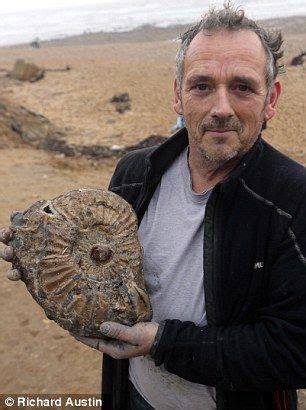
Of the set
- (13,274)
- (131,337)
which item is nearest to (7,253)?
(13,274)

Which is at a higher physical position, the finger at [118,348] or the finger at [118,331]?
the finger at [118,331]

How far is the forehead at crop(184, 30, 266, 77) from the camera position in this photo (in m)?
1.88

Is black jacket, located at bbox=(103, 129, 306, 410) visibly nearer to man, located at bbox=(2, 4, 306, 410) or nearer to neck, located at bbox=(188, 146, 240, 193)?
man, located at bbox=(2, 4, 306, 410)

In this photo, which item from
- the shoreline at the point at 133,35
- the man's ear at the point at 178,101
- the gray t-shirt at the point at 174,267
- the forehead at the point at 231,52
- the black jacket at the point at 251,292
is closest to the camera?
the black jacket at the point at 251,292

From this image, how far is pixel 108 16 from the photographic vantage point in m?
45.9

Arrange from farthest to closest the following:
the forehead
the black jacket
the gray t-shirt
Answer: the gray t-shirt
the forehead
the black jacket

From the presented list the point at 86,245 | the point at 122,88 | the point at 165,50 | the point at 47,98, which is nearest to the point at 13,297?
the point at 86,245

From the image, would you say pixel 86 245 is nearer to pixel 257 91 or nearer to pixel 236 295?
pixel 236 295

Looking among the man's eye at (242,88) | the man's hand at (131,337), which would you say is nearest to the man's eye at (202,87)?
the man's eye at (242,88)

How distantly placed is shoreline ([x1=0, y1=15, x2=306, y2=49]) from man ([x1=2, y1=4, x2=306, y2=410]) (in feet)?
94.2

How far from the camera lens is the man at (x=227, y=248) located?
1.79 metres

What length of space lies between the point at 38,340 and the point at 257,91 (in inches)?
152

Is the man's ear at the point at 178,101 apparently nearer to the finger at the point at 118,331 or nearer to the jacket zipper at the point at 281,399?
the finger at the point at 118,331

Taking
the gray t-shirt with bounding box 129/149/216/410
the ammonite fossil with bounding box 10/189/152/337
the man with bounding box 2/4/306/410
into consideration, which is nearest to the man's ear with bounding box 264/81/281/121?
the man with bounding box 2/4/306/410
